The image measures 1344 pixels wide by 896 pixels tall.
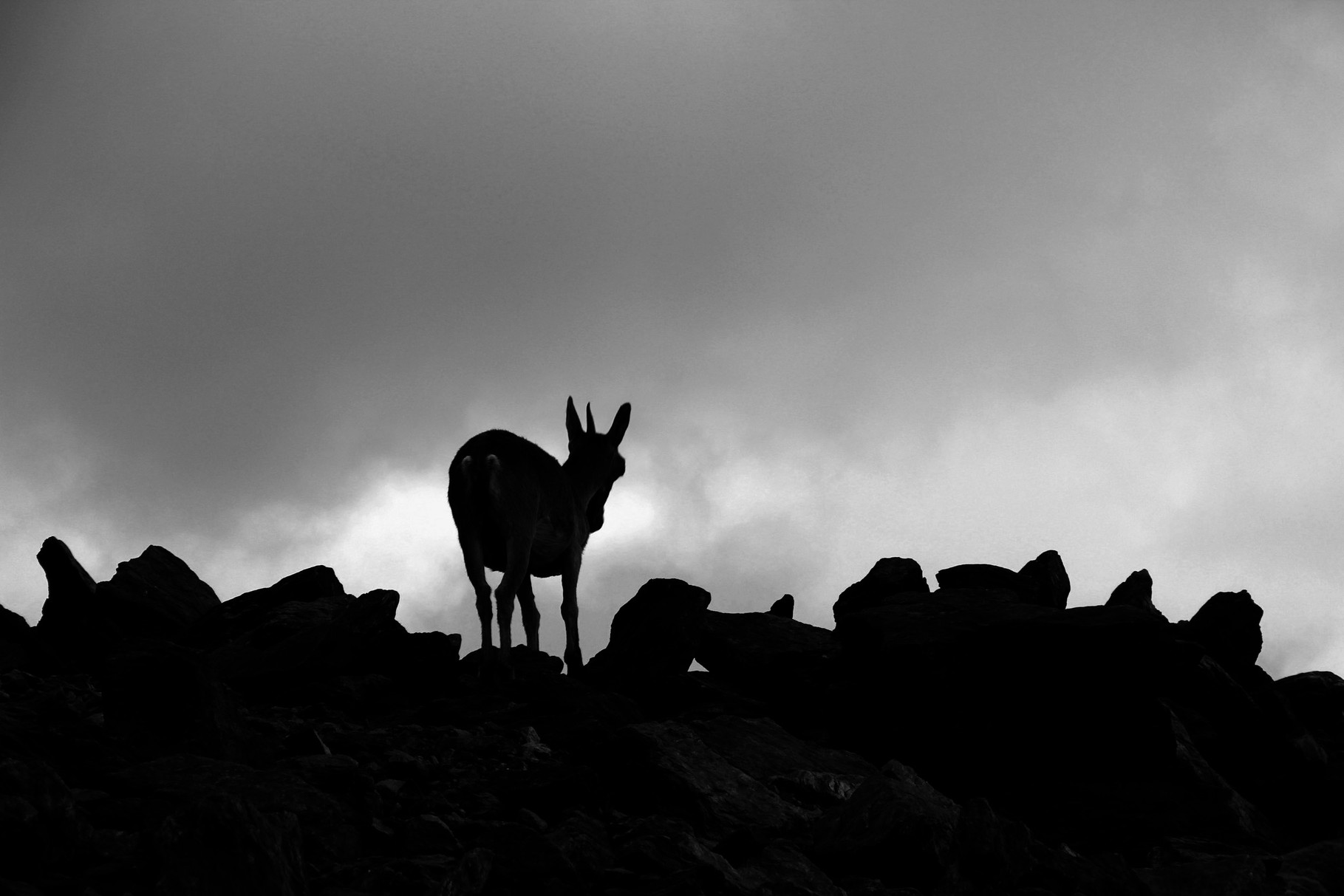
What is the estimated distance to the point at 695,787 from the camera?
11719 millimetres

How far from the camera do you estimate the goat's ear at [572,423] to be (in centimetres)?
2211

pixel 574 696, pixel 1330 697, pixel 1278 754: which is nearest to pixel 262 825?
pixel 574 696

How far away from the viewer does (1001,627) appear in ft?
51.6

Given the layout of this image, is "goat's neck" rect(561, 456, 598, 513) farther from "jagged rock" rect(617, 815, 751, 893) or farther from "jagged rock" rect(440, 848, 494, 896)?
"jagged rock" rect(440, 848, 494, 896)

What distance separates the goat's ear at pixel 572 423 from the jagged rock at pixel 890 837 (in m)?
11.5

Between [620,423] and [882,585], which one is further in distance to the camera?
[620,423]

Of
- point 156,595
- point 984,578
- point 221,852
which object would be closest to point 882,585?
point 984,578

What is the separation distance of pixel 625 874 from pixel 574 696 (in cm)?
570

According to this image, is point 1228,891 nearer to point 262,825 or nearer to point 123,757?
point 262,825

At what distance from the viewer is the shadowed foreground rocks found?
886 centimetres

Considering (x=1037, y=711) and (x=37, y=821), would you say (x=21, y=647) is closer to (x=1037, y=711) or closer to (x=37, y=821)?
(x=37, y=821)

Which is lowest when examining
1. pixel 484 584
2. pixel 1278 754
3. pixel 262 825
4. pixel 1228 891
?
pixel 1228 891

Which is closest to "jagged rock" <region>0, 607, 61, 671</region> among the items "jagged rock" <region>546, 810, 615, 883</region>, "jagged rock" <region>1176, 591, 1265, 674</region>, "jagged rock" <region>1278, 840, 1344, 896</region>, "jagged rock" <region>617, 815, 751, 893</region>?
"jagged rock" <region>546, 810, 615, 883</region>

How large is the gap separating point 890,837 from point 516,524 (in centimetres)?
889
